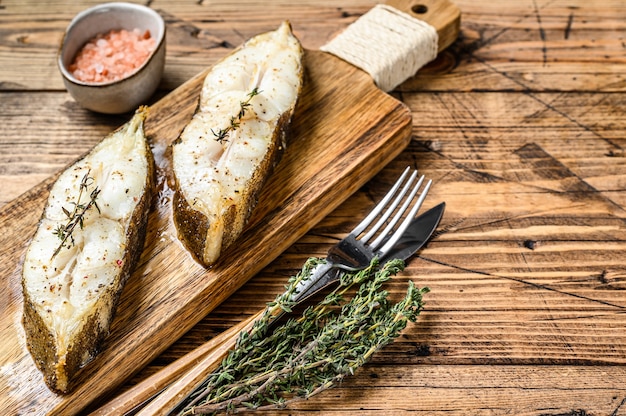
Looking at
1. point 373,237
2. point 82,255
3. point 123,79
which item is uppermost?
point 123,79

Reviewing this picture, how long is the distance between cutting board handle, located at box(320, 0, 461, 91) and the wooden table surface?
0.11 meters

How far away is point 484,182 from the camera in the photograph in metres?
2.65

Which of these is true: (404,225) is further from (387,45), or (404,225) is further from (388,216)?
(387,45)

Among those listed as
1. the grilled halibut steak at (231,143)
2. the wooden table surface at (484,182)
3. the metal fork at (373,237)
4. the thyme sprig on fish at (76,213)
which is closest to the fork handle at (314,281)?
the metal fork at (373,237)

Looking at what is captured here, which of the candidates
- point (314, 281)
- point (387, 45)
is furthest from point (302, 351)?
point (387, 45)

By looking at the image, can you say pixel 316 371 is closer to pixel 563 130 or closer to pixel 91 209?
pixel 91 209

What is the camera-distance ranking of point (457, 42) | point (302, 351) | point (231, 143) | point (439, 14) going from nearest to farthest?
point (302, 351) → point (231, 143) → point (439, 14) → point (457, 42)

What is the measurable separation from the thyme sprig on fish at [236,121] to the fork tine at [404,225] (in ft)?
2.11

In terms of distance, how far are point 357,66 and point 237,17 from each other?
828 mm

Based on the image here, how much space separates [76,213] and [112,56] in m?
0.94

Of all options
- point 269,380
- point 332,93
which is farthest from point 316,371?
point 332,93

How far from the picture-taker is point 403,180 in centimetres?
265

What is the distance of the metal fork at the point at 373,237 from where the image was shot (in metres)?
2.25

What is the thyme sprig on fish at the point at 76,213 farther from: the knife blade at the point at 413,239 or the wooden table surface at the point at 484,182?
the knife blade at the point at 413,239
